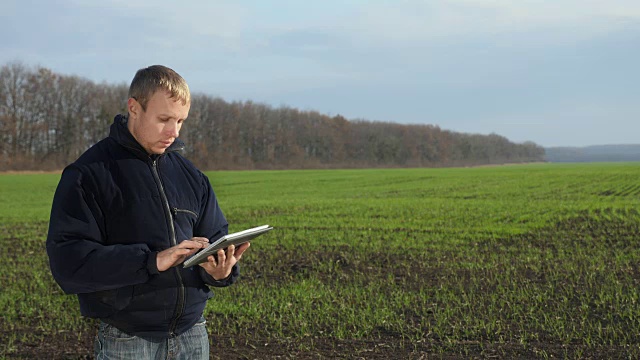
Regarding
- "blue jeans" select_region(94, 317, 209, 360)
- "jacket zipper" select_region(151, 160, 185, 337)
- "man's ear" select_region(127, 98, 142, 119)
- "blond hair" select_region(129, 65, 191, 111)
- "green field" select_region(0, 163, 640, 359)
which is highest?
"blond hair" select_region(129, 65, 191, 111)

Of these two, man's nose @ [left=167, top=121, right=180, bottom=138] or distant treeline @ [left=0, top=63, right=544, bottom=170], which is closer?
man's nose @ [left=167, top=121, right=180, bottom=138]

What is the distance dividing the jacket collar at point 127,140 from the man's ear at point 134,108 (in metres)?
0.07

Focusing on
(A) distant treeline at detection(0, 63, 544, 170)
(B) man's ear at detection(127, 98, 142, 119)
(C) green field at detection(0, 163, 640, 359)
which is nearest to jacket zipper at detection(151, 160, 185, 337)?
(B) man's ear at detection(127, 98, 142, 119)

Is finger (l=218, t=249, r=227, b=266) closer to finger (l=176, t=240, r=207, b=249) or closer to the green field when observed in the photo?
finger (l=176, t=240, r=207, b=249)

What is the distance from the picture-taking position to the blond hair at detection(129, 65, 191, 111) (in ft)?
8.25

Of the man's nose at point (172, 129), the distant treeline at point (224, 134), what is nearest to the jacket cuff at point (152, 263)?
the man's nose at point (172, 129)

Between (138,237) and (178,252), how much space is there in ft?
0.81

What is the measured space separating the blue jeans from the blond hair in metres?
0.90

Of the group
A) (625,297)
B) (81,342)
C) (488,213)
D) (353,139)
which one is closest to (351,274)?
(625,297)

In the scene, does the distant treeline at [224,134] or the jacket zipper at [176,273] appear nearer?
the jacket zipper at [176,273]

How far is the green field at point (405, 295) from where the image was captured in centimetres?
652

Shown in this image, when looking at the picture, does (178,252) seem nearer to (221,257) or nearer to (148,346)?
(221,257)

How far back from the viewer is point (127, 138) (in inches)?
102

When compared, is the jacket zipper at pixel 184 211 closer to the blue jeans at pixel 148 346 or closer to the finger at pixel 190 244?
the finger at pixel 190 244
